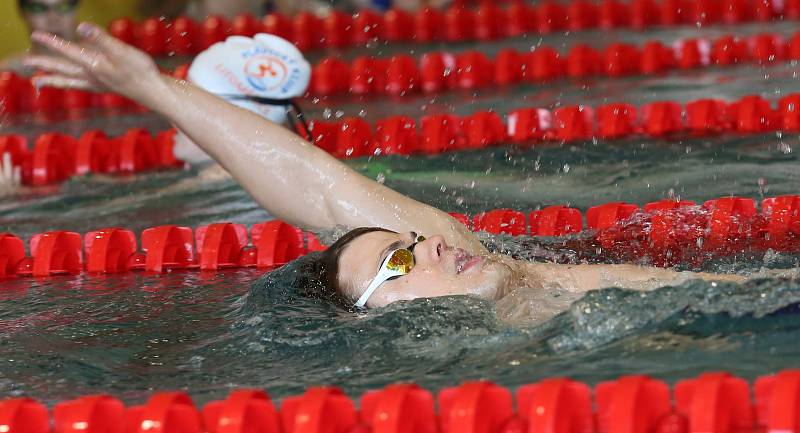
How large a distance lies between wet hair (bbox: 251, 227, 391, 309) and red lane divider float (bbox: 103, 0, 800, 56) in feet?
16.8

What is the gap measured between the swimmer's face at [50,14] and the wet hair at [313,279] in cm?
470

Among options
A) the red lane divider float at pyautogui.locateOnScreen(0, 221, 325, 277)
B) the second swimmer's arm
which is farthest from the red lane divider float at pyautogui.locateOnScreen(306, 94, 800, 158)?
the second swimmer's arm

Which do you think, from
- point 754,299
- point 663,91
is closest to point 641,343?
point 754,299

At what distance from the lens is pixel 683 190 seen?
4266 millimetres

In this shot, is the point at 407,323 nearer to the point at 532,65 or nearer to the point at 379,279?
the point at 379,279

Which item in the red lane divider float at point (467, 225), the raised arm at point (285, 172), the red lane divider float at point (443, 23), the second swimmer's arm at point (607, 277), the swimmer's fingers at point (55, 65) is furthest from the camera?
the red lane divider float at point (443, 23)

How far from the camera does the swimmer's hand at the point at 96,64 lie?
2.68 m

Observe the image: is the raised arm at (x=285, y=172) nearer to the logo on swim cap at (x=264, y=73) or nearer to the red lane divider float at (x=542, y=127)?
the logo on swim cap at (x=264, y=73)

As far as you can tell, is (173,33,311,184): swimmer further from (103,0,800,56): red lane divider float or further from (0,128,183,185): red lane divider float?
(103,0,800,56): red lane divider float

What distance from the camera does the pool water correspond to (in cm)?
250

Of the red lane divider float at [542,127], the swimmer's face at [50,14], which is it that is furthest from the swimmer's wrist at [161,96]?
the swimmer's face at [50,14]

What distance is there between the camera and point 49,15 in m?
7.34

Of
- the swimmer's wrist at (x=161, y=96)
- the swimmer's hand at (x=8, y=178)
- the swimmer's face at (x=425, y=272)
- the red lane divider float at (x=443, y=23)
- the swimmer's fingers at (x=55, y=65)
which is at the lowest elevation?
the swimmer's face at (x=425, y=272)

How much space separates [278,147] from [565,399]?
1262 millimetres
